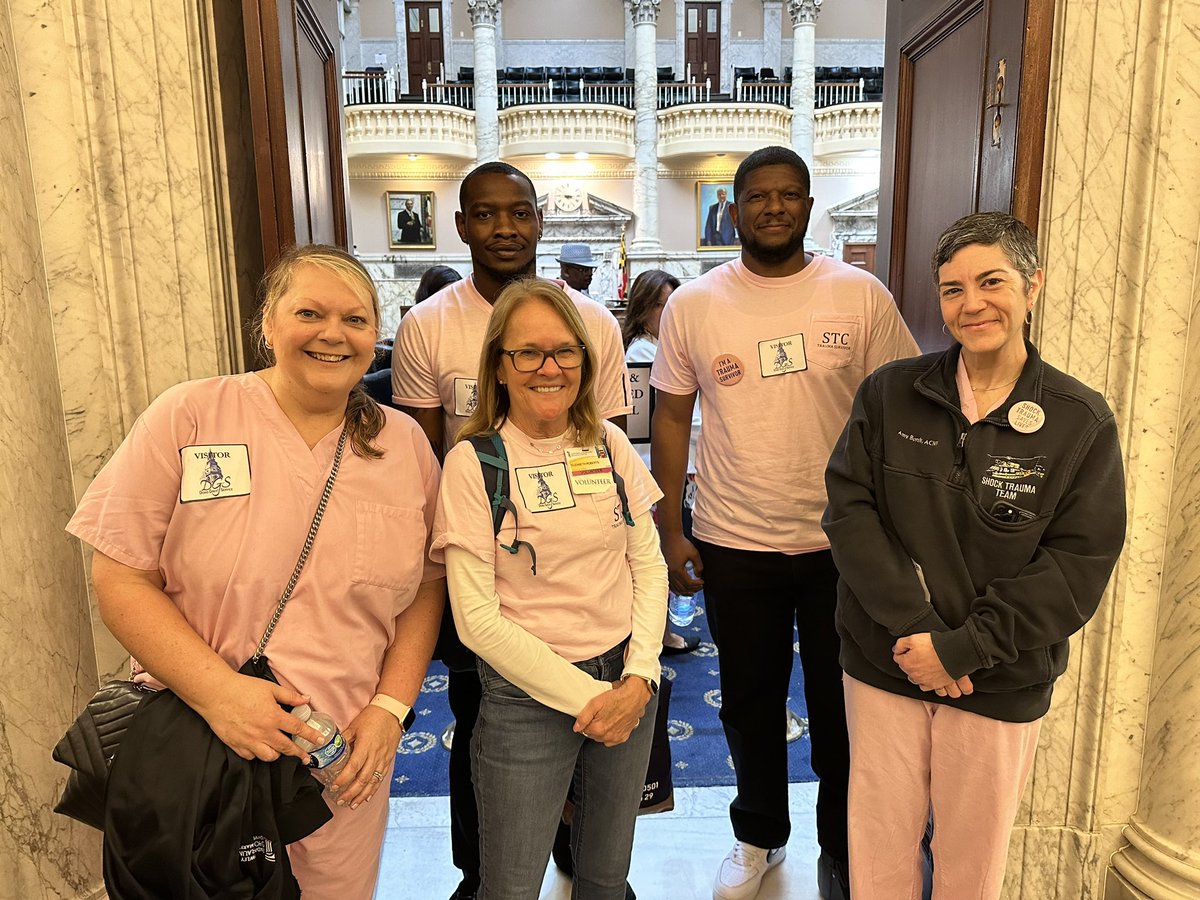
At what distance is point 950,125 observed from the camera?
2.48 meters

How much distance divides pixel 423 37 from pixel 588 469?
73.1ft

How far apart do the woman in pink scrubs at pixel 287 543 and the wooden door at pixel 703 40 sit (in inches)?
876

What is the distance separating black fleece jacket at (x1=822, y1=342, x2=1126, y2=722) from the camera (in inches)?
63.1

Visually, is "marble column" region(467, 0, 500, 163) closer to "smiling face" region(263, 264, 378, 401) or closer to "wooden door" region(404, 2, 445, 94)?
"wooden door" region(404, 2, 445, 94)

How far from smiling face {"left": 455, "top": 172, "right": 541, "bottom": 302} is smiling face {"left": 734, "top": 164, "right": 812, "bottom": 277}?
0.56 m

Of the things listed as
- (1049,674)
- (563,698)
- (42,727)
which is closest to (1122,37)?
(1049,674)

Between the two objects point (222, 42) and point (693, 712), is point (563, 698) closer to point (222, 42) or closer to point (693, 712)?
point (222, 42)

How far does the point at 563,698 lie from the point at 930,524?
81 cm

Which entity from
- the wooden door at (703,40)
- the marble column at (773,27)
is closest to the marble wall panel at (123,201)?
the wooden door at (703,40)

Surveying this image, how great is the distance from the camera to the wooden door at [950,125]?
2012 mm

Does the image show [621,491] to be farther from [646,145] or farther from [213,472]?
[646,145]

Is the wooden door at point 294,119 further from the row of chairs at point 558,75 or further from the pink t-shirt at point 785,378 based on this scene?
the row of chairs at point 558,75

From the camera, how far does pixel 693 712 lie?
379 centimetres

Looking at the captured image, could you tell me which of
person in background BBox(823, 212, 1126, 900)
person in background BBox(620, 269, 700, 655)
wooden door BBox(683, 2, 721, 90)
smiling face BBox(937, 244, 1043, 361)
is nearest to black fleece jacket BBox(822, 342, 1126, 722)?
person in background BBox(823, 212, 1126, 900)
